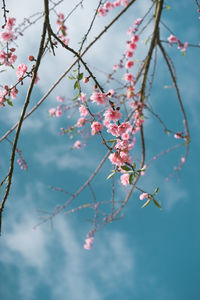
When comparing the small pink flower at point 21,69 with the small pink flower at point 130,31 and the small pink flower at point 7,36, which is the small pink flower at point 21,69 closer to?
the small pink flower at point 7,36

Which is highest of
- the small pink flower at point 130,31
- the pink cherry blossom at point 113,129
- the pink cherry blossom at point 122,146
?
the small pink flower at point 130,31

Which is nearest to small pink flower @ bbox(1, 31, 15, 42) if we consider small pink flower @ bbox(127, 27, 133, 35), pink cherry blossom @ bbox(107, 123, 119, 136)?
pink cherry blossom @ bbox(107, 123, 119, 136)

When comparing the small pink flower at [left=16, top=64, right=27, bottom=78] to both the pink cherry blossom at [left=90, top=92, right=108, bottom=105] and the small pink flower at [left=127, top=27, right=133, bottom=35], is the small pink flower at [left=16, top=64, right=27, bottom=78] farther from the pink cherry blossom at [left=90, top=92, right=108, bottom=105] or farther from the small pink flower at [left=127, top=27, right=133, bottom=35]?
the small pink flower at [left=127, top=27, right=133, bottom=35]

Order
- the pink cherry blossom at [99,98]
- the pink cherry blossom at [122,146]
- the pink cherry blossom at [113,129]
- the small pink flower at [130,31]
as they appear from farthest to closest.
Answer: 1. the small pink flower at [130,31]
2. the pink cherry blossom at [113,129]
3. the pink cherry blossom at [99,98]
4. the pink cherry blossom at [122,146]

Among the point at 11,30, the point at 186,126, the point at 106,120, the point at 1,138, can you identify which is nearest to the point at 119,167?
the point at 106,120

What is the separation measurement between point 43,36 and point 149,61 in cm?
138

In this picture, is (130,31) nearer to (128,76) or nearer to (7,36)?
(128,76)

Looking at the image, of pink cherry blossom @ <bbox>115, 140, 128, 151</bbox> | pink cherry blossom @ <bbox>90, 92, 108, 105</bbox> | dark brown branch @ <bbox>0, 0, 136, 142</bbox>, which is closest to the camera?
pink cherry blossom @ <bbox>115, 140, 128, 151</bbox>

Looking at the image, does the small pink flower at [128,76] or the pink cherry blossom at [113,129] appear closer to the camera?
the pink cherry blossom at [113,129]

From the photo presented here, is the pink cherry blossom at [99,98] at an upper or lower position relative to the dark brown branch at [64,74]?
lower

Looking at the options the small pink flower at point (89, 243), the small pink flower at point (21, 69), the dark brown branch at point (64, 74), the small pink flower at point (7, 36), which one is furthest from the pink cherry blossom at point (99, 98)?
the small pink flower at point (89, 243)

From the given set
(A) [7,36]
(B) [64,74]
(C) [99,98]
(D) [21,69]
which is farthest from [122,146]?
(A) [7,36]

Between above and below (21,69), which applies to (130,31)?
above

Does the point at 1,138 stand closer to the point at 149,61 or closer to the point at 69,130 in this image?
the point at 149,61
